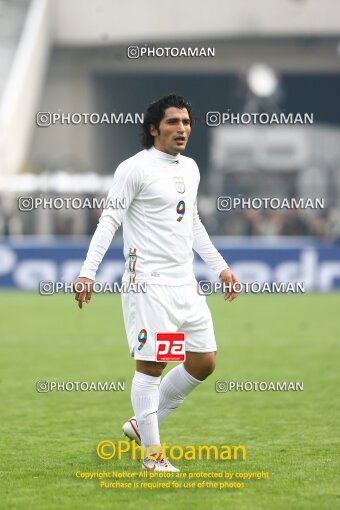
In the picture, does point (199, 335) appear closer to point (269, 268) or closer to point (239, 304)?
point (239, 304)

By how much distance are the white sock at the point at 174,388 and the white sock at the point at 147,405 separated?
13.8 inches

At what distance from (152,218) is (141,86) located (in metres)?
37.9

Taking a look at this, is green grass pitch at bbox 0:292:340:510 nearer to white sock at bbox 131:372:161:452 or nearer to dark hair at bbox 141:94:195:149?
white sock at bbox 131:372:161:452

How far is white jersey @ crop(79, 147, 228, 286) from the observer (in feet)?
24.2

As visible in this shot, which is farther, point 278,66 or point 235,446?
point 278,66

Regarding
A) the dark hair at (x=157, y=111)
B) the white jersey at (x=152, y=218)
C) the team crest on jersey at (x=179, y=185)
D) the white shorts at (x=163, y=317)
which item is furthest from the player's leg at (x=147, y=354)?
the dark hair at (x=157, y=111)

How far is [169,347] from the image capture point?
7.27 meters

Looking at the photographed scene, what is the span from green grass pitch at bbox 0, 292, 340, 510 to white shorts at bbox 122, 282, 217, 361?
0.82 meters

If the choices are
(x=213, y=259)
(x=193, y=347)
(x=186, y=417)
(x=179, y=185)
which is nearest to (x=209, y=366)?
(x=193, y=347)

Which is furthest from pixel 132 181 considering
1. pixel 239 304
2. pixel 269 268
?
pixel 269 268

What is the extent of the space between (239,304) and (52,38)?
19.1 metres

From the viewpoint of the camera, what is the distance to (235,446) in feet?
27.9

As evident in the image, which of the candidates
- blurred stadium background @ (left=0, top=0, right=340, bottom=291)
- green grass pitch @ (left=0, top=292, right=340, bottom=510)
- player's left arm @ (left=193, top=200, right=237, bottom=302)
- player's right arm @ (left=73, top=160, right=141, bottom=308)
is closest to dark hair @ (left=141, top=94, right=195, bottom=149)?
player's right arm @ (left=73, top=160, right=141, bottom=308)

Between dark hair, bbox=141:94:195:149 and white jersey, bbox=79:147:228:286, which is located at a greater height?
dark hair, bbox=141:94:195:149
